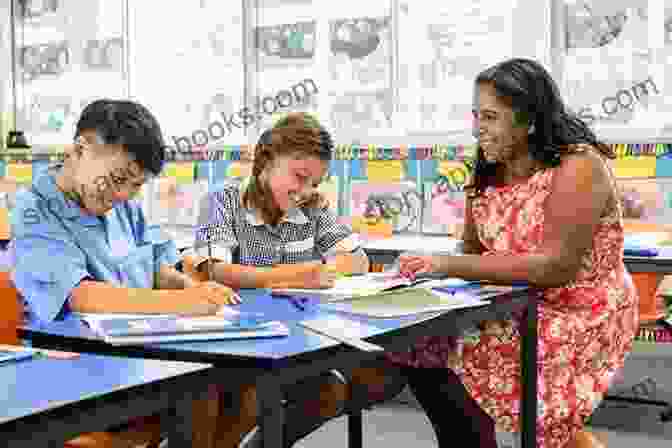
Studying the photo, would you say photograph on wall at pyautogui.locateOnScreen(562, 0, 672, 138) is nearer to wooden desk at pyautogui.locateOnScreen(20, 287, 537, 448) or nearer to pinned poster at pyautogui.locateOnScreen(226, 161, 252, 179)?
pinned poster at pyautogui.locateOnScreen(226, 161, 252, 179)

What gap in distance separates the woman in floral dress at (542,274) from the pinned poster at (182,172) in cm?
254

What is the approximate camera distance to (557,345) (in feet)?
7.07

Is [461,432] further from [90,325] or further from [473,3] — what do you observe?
[473,3]

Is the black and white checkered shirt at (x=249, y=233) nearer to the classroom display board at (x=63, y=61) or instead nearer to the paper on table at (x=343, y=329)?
the paper on table at (x=343, y=329)

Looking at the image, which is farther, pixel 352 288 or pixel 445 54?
pixel 445 54

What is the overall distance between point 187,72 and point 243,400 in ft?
10.1

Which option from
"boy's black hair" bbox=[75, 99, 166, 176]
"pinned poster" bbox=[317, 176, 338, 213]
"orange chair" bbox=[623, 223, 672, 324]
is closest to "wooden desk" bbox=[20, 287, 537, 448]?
"boy's black hair" bbox=[75, 99, 166, 176]

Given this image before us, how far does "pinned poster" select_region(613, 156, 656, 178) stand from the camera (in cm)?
362

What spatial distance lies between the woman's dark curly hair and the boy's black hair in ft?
2.76

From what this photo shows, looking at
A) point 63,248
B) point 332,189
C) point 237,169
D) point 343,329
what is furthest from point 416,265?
point 237,169

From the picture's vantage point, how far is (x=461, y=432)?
220 centimetres

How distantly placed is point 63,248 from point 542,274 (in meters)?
1.06

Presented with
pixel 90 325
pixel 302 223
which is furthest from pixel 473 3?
pixel 90 325

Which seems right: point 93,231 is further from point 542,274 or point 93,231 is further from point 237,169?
point 237,169
